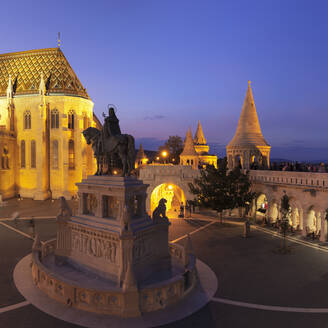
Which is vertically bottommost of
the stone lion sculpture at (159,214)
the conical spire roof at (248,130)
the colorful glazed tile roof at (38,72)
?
the stone lion sculpture at (159,214)

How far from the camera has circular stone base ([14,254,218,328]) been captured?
7446mm

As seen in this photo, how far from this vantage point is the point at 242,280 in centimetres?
1052

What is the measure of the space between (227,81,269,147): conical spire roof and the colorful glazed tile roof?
2265cm

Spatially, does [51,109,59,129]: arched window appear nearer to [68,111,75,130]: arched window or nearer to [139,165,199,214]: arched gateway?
[68,111,75,130]: arched window

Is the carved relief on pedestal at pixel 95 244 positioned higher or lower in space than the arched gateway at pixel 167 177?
lower

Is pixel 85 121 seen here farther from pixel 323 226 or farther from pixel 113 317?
pixel 113 317

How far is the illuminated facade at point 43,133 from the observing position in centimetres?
3331

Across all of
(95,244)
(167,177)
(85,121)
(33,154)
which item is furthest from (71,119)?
(95,244)

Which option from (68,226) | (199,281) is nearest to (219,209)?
(199,281)

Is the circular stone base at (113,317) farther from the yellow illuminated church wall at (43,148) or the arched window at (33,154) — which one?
the arched window at (33,154)

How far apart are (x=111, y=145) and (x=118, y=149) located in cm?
41

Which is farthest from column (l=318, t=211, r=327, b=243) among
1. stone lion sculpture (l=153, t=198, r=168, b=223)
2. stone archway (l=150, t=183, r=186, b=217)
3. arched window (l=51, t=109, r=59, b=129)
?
arched window (l=51, t=109, r=59, b=129)

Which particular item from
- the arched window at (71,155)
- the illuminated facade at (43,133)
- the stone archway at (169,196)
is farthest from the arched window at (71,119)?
the stone archway at (169,196)

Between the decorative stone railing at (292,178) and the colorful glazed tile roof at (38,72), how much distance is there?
26600mm
